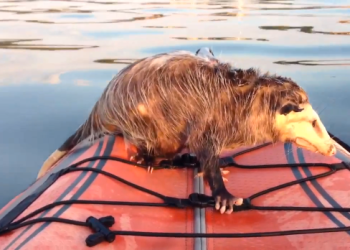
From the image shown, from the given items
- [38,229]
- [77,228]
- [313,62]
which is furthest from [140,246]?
[313,62]

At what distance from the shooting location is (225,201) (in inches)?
80.4

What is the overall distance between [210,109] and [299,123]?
1.28 feet

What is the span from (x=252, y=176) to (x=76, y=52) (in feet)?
15.8

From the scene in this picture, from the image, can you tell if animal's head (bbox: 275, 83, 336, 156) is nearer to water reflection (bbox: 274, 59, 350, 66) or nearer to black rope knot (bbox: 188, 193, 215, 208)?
black rope knot (bbox: 188, 193, 215, 208)

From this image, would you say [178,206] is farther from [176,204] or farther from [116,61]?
[116,61]

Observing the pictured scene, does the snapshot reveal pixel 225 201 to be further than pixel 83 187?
No

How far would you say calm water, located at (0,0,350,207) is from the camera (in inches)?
167

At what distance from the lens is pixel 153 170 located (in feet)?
8.01

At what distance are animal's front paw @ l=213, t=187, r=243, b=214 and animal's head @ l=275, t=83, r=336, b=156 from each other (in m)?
0.44

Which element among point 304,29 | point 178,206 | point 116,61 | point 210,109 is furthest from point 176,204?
point 304,29

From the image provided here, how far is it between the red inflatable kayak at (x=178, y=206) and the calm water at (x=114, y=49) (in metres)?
1.05

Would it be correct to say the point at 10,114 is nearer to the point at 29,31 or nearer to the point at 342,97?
the point at 342,97

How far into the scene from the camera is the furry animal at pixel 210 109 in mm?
2301

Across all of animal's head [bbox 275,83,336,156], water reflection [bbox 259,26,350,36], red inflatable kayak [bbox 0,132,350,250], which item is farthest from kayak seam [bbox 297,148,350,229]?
water reflection [bbox 259,26,350,36]
